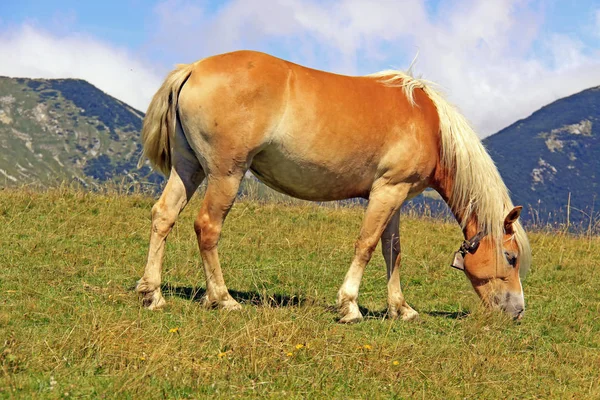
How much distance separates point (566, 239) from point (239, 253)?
640 centimetres

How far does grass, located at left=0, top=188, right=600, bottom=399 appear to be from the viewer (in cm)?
427

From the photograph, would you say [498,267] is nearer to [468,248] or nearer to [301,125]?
[468,248]

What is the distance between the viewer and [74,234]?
9336 millimetres

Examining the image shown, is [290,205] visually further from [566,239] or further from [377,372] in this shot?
[377,372]

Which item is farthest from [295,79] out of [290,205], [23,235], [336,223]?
[290,205]

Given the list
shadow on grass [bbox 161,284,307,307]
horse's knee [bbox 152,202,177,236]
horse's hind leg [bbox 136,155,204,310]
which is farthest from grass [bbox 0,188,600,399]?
horse's knee [bbox 152,202,177,236]

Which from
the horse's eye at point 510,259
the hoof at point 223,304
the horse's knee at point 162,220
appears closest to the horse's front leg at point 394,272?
the horse's eye at point 510,259

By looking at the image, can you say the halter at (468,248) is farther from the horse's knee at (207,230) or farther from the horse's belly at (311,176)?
the horse's knee at (207,230)

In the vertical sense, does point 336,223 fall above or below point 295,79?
below

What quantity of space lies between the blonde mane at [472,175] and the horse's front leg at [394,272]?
28.5 inches

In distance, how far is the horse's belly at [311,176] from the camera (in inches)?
253

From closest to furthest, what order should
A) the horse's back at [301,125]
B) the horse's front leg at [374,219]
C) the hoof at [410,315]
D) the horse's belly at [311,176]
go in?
the horse's back at [301,125], the horse's belly at [311,176], the horse's front leg at [374,219], the hoof at [410,315]

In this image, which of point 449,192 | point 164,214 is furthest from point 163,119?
point 449,192

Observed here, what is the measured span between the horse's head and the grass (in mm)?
245
